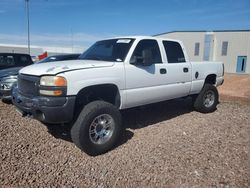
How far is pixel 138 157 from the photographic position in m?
3.86

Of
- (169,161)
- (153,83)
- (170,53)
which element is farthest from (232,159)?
(170,53)

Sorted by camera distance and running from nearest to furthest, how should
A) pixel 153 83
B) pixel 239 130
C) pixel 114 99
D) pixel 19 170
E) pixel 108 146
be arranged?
pixel 19 170 < pixel 108 146 < pixel 114 99 < pixel 153 83 < pixel 239 130

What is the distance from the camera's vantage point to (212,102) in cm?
681

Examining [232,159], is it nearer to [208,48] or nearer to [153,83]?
[153,83]

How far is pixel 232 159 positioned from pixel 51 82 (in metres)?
3.18

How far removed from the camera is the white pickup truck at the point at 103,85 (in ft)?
11.9

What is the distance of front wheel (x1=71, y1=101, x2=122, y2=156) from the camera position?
377 cm

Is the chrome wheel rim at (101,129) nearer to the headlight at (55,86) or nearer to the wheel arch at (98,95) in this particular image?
the wheel arch at (98,95)

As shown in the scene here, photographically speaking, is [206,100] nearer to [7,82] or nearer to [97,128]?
[97,128]

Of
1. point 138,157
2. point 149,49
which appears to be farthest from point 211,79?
point 138,157

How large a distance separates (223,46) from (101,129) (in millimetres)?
37349

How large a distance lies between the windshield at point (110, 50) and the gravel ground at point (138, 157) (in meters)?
1.62

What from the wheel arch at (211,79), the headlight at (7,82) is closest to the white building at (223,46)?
the wheel arch at (211,79)

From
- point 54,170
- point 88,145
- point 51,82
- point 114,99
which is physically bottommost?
point 54,170
